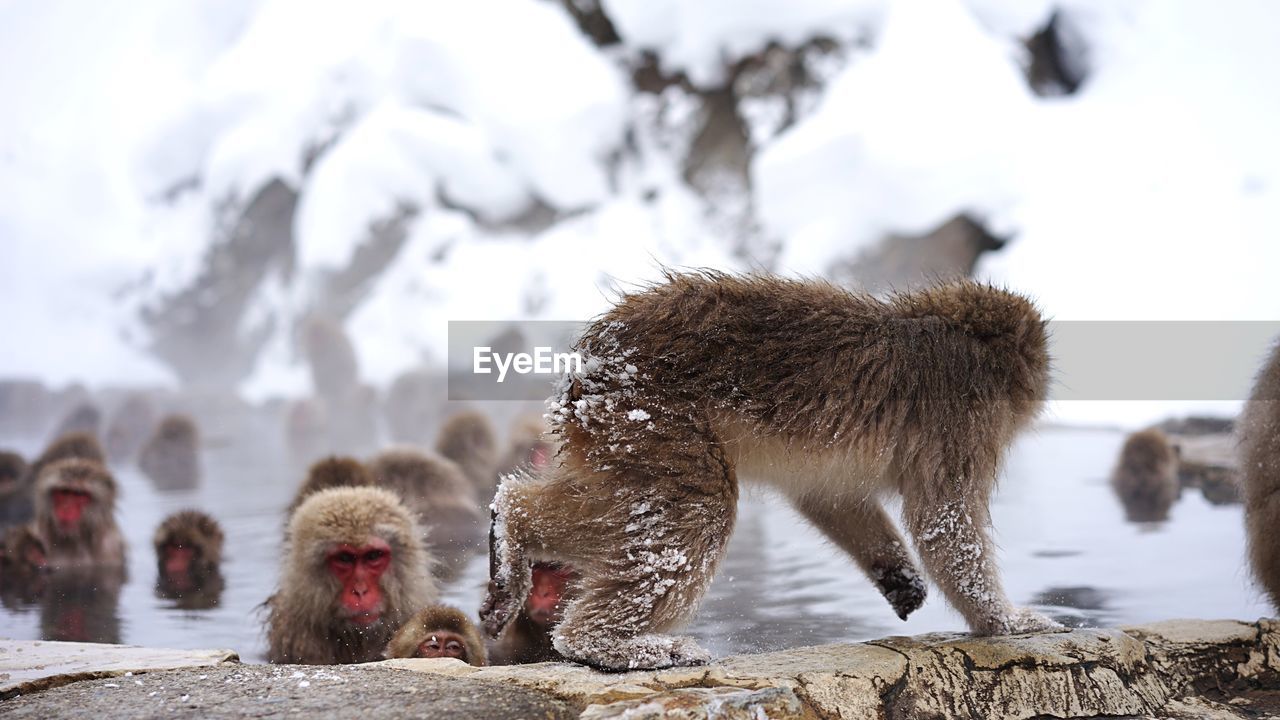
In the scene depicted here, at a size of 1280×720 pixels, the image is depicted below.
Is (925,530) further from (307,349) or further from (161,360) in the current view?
(161,360)

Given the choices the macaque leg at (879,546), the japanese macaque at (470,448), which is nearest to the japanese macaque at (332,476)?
the macaque leg at (879,546)

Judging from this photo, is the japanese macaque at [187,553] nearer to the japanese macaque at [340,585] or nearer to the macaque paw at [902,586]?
the japanese macaque at [340,585]

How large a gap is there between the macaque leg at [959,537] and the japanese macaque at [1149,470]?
4156 mm

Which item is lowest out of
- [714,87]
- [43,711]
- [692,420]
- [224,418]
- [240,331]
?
[43,711]

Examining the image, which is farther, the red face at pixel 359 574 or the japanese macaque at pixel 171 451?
the japanese macaque at pixel 171 451

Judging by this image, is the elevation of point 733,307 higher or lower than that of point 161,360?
lower

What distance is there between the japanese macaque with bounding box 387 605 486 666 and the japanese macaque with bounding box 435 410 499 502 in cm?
404

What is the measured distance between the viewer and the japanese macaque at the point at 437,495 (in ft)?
17.8

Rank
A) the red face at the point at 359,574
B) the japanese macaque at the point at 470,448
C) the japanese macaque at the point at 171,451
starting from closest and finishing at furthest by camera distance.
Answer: the red face at the point at 359,574
the japanese macaque at the point at 470,448
the japanese macaque at the point at 171,451

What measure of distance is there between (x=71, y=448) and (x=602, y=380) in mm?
5344

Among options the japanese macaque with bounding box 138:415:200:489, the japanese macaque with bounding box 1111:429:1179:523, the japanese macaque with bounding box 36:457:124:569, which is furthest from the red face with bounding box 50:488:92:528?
the japanese macaque with bounding box 1111:429:1179:523

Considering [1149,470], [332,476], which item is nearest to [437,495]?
[332,476]

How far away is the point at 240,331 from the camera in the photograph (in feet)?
55.7

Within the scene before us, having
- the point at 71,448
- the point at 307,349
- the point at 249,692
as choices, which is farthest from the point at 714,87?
the point at 249,692
